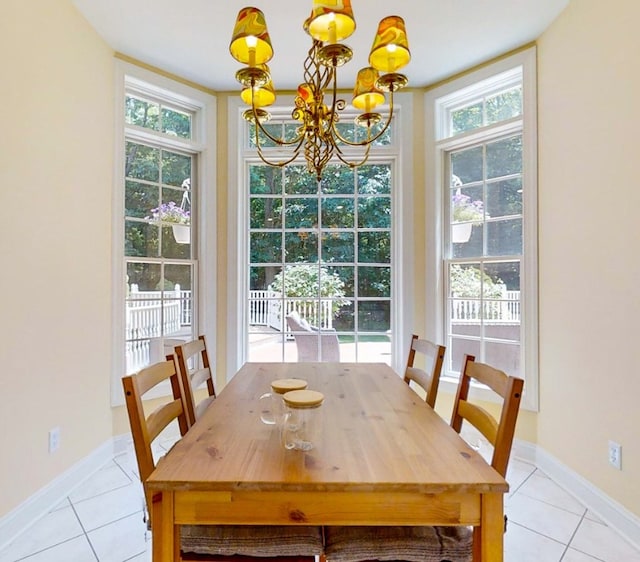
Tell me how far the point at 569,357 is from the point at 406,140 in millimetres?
2030

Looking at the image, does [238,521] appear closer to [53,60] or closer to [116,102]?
[53,60]

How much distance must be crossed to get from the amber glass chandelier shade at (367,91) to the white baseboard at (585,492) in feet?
7.66

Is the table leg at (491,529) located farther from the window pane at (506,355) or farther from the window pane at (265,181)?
the window pane at (265,181)

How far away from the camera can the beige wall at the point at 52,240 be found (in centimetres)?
185

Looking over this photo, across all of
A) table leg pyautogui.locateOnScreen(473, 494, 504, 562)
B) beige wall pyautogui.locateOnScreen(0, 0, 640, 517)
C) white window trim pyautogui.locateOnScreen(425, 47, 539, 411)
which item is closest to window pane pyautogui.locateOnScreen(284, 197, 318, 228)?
white window trim pyautogui.locateOnScreen(425, 47, 539, 411)

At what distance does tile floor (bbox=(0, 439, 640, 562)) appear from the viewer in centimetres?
169

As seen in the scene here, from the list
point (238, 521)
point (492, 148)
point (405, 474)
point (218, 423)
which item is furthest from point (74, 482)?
point (492, 148)

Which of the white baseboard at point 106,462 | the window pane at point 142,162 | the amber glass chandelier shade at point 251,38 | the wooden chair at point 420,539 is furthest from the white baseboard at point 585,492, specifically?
the window pane at point 142,162

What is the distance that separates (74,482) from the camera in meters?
2.26

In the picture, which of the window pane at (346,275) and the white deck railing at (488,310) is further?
the window pane at (346,275)

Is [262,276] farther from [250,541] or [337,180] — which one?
[250,541]

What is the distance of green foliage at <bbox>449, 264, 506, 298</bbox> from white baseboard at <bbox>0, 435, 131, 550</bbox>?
276 cm

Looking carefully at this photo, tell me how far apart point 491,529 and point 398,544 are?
29 centimetres

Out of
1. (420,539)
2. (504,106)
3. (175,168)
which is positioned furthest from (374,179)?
(420,539)
